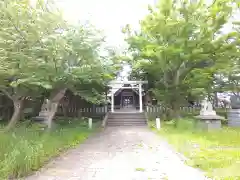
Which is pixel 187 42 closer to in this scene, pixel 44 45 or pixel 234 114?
pixel 234 114

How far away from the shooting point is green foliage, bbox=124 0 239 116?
15.6m

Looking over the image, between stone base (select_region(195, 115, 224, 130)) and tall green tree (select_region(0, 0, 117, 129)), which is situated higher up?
tall green tree (select_region(0, 0, 117, 129))

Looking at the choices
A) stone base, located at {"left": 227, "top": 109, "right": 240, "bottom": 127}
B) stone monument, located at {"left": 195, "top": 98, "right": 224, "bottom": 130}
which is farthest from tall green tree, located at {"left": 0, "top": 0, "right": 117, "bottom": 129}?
stone base, located at {"left": 227, "top": 109, "right": 240, "bottom": 127}

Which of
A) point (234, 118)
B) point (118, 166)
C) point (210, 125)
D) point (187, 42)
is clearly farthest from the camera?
point (234, 118)

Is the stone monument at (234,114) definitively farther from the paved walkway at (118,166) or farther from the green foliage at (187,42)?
the paved walkway at (118,166)

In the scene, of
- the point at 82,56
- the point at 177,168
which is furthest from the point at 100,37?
the point at 177,168

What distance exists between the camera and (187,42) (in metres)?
15.9

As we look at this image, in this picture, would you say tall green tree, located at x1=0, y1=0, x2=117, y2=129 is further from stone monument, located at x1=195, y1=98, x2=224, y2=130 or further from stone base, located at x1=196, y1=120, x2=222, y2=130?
stone base, located at x1=196, y1=120, x2=222, y2=130

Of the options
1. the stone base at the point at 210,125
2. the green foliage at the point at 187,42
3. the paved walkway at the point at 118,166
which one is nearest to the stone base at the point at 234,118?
the green foliage at the point at 187,42

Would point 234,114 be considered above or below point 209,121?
above

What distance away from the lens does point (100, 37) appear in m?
11.6

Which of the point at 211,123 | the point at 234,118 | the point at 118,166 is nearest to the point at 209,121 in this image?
the point at 211,123

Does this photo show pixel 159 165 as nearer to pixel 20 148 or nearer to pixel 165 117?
pixel 20 148

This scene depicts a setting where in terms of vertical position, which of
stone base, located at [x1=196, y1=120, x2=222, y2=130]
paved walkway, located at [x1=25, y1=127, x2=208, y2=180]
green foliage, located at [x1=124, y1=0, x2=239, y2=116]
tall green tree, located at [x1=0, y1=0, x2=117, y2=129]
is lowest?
paved walkway, located at [x1=25, y1=127, x2=208, y2=180]
